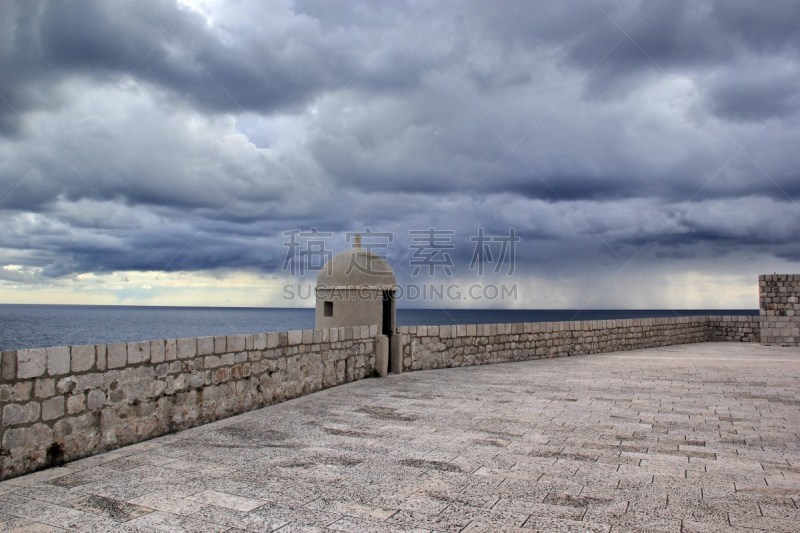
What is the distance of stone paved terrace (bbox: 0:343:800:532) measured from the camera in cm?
396

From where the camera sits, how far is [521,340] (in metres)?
15.3

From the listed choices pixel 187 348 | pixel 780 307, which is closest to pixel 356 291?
pixel 187 348

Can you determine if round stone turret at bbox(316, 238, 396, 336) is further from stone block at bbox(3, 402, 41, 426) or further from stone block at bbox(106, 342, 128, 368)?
stone block at bbox(3, 402, 41, 426)

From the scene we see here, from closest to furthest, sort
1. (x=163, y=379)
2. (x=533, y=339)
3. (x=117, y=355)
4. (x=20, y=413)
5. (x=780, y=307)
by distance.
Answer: (x=20, y=413) → (x=117, y=355) → (x=163, y=379) → (x=533, y=339) → (x=780, y=307)

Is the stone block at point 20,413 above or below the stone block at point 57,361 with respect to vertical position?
below

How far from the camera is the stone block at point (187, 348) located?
6801 mm

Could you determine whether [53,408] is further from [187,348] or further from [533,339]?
[533,339]

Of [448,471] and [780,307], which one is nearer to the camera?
[448,471]

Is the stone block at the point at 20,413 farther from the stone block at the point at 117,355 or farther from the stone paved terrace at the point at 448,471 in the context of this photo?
the stone block at the point at 117,355

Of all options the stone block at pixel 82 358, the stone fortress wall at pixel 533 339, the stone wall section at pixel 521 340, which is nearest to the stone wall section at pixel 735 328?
the stone fortress wall at pixel 533 339

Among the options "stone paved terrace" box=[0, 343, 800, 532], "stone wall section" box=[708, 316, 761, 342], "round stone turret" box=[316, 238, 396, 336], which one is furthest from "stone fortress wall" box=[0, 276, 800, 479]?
"stone wall section" box=[708, 316, 761, 342]

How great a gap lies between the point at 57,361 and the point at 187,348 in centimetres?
166

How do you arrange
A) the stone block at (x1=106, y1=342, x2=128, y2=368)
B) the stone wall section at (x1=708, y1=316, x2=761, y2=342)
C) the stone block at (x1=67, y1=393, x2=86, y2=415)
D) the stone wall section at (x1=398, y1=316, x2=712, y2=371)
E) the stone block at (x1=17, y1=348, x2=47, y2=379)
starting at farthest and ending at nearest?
the stone wall section at (x1=708, y1=316, x2=761, y2=342)
the stone wall section at (x1=398, y1=316, x2=712, y2=371)
the stone block at (x1=106, y1=342, x2=128, y2=368)
the stone block at (x1=67, y1=393, x2=86, y2=415)
the stone block at (x1=17, y1=348, x2=47, y2=379)

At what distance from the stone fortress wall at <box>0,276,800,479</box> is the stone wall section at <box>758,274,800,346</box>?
1565cm
